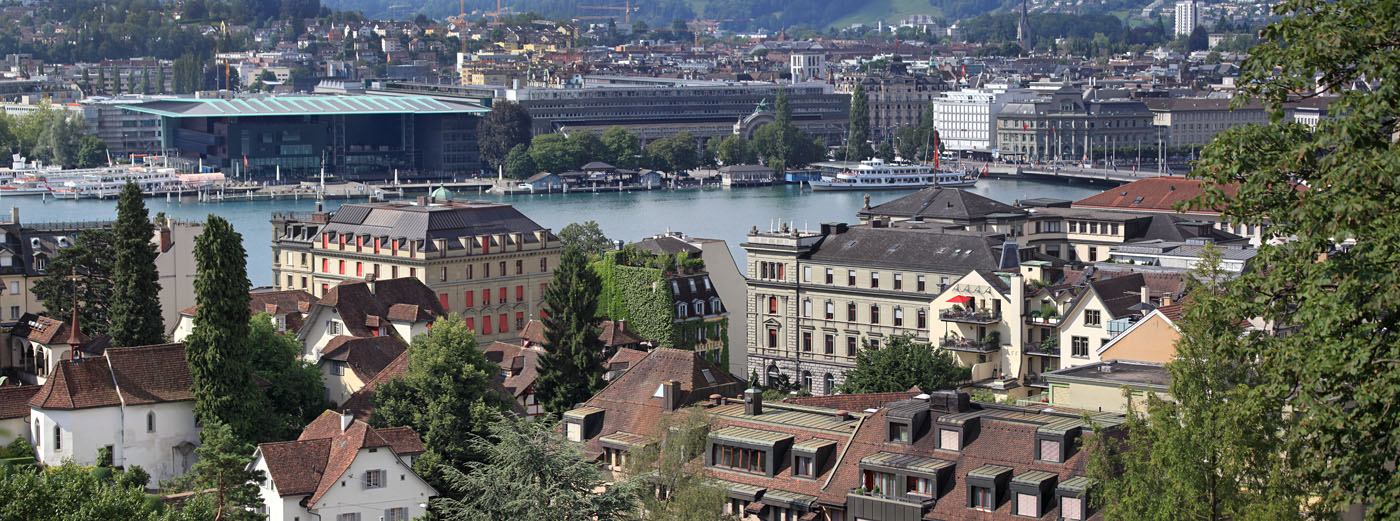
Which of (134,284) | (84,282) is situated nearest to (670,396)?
(134,284)


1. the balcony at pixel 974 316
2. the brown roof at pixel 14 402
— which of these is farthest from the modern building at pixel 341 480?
the balcony at pixel 974 316

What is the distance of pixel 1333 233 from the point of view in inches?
328

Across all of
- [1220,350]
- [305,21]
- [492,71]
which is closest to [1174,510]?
[1220,350]

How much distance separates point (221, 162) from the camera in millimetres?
104875

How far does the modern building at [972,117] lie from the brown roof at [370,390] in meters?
91.7

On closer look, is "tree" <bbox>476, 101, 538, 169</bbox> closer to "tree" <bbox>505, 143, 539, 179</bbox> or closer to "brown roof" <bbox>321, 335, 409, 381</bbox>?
"tree" <bbox>505, 143, 539, 179</bbox>

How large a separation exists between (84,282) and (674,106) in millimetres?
90425

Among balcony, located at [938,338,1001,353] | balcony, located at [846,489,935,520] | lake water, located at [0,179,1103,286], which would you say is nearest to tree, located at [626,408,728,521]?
balcony, located at [846,489,935,520]

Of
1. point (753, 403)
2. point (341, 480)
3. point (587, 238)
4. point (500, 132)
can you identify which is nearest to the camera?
point (753, 403)

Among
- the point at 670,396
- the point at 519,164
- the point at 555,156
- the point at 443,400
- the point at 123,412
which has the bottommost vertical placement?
the point at 519,164

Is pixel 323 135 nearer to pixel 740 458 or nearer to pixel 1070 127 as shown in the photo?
pixel 1070 127

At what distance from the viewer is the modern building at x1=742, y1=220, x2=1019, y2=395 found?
33.3 meters

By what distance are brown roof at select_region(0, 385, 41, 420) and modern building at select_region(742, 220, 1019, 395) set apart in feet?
44.8

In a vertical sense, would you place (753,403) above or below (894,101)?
below
